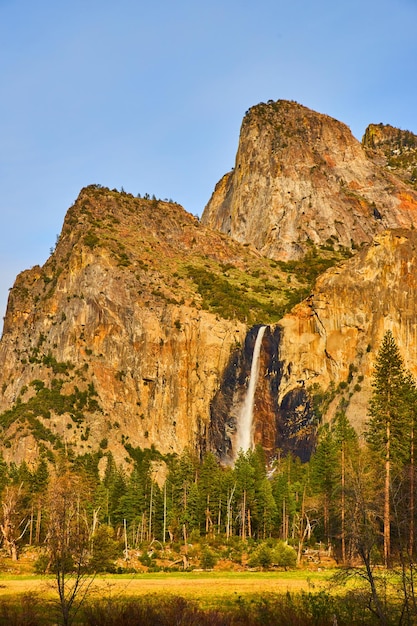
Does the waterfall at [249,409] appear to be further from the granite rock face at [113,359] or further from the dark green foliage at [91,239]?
the dark green foliage at [91,239]

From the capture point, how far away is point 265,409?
16088 cm

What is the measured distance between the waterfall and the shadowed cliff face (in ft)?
2.28

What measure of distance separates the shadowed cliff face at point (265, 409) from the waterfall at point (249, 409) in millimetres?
696

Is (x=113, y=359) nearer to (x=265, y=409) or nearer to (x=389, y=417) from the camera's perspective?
(x=265, y=409)

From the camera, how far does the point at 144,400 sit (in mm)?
166000

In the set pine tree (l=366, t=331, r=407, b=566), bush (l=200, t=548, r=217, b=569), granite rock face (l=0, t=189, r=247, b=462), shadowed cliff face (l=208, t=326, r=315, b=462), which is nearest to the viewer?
pine tree (l=366, t=331, r=407, b=566)

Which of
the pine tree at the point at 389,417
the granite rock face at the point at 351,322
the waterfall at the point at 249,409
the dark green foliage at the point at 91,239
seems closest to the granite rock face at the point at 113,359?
the dark green foliage at the point at 91,239

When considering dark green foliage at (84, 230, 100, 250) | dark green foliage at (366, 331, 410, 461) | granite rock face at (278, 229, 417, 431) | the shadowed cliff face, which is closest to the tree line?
dark green foliage at (366, 331, 410, 461)

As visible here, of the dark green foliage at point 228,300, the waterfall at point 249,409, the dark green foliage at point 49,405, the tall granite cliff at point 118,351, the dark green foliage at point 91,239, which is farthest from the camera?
the dark green foliage at point 91,239

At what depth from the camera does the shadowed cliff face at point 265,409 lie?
155 meters

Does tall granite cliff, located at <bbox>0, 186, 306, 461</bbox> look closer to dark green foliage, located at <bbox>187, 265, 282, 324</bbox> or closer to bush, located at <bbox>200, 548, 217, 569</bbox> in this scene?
dark green foliage, located at <bbox>187, 265, 282, 324</bbox>

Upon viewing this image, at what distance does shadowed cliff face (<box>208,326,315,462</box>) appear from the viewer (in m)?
155

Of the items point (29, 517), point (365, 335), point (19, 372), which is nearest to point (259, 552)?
point (29, 517)

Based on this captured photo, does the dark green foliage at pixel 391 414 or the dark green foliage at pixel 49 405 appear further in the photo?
the dark green foliage at pixel 49 405
